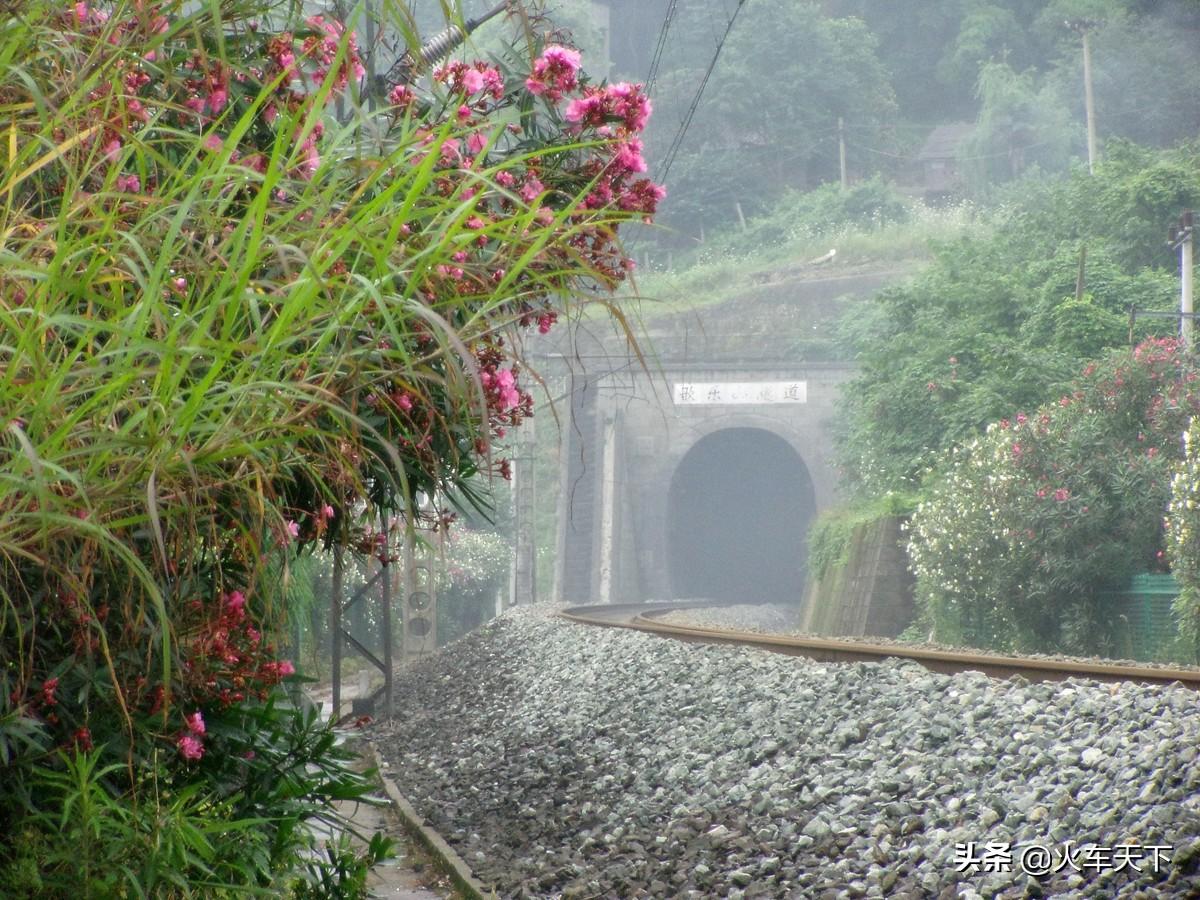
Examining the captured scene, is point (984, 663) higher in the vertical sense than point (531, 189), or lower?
lower

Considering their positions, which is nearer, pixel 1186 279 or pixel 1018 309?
pixel 1186 279

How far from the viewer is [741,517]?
4716 cm

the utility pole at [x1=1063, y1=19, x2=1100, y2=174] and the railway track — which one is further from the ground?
the utility pole at [x1=1063, y1=19, x2=1100, y2=174]

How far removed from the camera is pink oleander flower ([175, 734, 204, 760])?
9.33 feet

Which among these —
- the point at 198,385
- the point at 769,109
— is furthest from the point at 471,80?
the point at 769,109

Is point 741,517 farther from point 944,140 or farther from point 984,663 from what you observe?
point 984,663

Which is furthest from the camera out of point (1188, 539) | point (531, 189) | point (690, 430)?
point (690, 430)

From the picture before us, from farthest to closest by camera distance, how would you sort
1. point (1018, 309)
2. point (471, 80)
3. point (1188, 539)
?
point (1018, 309)
point (1188, 539)
point (471, 80)

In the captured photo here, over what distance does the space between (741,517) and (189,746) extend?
147 ft

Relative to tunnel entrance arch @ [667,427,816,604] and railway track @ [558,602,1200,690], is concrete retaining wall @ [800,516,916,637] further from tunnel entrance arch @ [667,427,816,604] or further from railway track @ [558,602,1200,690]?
tunnel entrance arch @ [667,427,816,604]

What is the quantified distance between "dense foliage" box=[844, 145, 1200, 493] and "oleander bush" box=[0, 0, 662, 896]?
16479mm

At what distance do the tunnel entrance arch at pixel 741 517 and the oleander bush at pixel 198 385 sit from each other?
38.6 metres


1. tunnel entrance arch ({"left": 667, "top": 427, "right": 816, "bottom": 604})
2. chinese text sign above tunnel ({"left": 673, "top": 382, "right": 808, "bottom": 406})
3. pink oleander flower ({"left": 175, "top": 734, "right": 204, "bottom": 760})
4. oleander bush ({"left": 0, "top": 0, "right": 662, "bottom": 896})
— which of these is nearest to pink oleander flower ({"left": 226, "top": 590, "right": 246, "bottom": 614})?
oleander bush ({"left": 0, "top": 0, "right": 662, "bottom": 896})

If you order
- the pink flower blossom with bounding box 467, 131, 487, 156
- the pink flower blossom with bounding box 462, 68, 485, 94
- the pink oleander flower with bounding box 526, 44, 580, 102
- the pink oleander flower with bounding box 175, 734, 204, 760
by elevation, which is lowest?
the pink oleander flower with bounding box 175, 734, 204, 760
